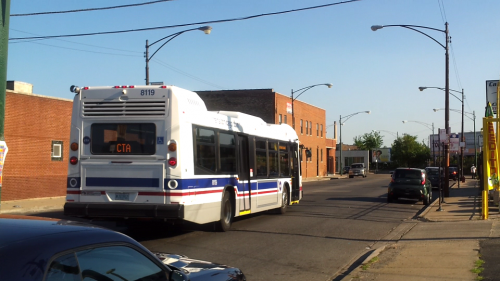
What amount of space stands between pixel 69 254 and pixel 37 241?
215 mm

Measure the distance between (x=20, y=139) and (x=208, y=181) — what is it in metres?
15.2

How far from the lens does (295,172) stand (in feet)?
67.1

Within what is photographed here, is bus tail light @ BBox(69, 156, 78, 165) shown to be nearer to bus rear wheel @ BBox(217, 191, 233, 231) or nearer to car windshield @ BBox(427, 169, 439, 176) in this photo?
bus rear wheel @ BBox(217, 191, 233, 231)

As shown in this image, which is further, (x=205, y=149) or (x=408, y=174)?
(x=408, y=174)

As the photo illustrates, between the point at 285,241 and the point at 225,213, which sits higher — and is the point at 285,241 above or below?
below

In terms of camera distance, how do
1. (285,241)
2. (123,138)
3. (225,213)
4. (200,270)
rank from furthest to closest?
(225,213)
(285,241)
(123,138)
(200,270)

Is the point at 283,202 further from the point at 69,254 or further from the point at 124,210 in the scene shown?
the point at 69,254

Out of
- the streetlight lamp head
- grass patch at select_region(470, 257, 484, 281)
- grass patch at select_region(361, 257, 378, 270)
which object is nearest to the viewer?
grass patch at select_region(470, 257, 484, 281)

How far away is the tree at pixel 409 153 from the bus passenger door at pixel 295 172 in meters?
81.1

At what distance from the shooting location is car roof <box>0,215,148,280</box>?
9.91 ft

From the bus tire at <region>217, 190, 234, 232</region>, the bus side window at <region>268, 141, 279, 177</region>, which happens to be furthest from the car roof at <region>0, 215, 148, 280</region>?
the bus side window at <region>268, 141, 279, 177</region>

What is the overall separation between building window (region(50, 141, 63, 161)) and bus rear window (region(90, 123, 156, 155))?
16.0 meters

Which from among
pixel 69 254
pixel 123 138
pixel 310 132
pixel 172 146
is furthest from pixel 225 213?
pixel 310 132

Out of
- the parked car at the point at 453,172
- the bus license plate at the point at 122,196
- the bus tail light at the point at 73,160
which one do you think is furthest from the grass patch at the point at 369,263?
the parked car at the point at 453,172
